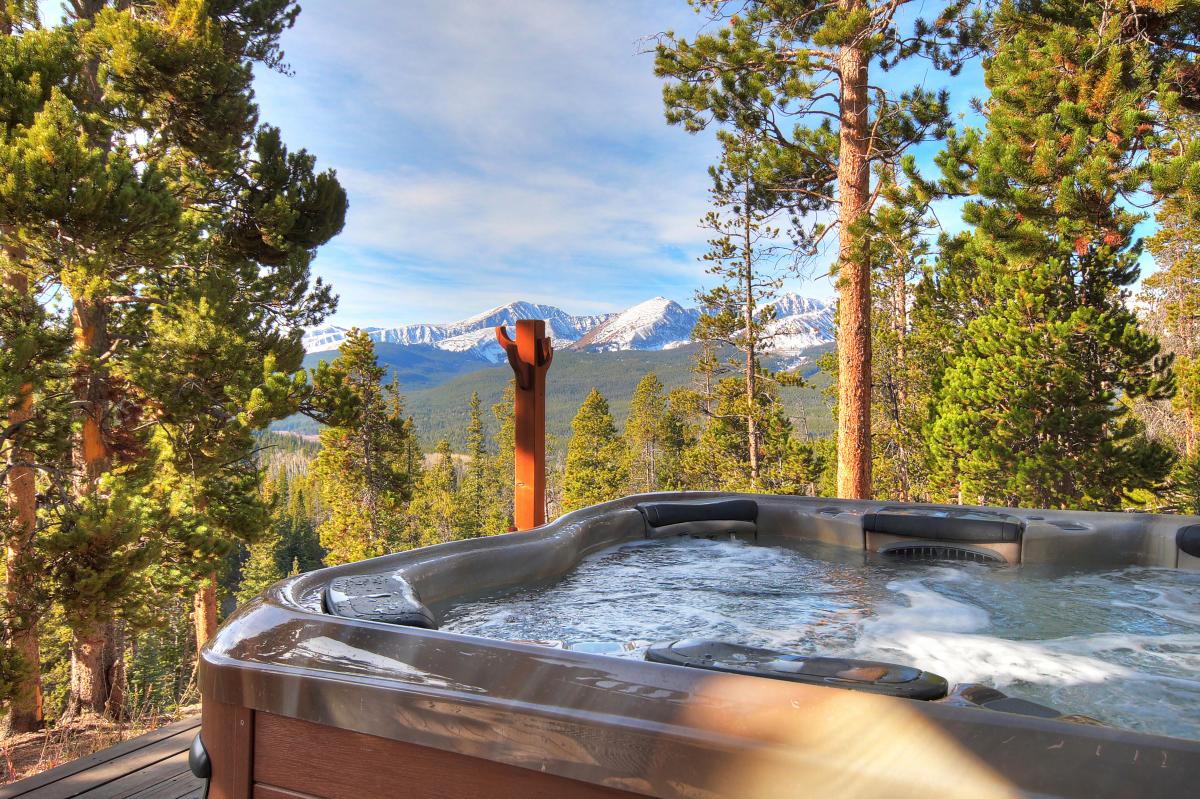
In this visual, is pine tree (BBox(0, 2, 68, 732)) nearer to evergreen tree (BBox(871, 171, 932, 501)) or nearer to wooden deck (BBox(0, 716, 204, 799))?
wooden deck (BBox(0, 716, 204, 799))

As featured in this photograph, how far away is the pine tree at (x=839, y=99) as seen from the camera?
473cm

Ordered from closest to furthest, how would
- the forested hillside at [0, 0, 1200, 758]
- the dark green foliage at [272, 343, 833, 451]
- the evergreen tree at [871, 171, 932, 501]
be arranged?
the forested hillside at [0, 0, 1200, 758] < the evergreen tree at [871, 171, 932, 501] < the dark green foliage at [272, 343, 833, 451]

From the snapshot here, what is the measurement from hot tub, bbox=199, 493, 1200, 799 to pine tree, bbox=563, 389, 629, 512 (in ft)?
62.0

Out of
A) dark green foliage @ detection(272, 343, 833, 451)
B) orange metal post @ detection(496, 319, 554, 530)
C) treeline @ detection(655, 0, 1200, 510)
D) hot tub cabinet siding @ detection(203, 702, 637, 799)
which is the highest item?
dark green foliage @ detection(272, 343, 833, 451)

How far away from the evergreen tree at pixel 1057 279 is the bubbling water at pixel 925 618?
2841 millimetres

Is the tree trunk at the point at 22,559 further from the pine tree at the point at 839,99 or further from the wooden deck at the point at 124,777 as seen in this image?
the pine tree at the point at 839,99

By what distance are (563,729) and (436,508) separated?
27.2 metres

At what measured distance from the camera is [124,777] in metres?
1.91

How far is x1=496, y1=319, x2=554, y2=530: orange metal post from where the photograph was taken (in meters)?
2.88

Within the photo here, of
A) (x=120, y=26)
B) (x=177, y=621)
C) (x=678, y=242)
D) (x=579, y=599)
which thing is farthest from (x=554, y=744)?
(x=678, y=242)

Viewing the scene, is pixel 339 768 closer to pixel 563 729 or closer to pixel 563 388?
pixel 563 729

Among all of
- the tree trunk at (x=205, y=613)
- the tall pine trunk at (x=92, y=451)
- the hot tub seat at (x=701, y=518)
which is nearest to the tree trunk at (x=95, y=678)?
the tall pine trunk at (x=92, y=451)

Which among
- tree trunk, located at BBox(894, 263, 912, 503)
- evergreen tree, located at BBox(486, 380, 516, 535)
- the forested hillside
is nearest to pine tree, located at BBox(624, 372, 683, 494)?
evergreen tree, located at BBox(486, 380, 516, 535)

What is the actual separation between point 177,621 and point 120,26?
17.1 meters
